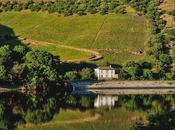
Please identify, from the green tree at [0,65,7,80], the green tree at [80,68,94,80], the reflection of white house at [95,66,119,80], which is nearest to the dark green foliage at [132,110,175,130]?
the green tree at [0,65,7,80]

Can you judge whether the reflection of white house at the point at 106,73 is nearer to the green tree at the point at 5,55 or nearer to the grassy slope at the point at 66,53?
the grassy slope at the point at 66,53

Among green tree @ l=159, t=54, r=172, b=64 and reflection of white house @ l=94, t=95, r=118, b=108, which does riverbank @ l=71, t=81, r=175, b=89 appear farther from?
reflection of white house @ l=94, t=95, r=118, b=108

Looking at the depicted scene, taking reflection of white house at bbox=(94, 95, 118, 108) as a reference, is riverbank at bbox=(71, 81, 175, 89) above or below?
below

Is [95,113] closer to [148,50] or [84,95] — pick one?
[84,95]

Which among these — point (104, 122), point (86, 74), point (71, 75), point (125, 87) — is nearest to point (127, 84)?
point (125, 87)

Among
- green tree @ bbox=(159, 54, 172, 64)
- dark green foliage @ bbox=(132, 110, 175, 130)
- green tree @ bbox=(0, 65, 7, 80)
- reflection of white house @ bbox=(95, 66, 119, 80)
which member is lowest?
reflection of white house @ bbox=(95, 66, 119, 80)

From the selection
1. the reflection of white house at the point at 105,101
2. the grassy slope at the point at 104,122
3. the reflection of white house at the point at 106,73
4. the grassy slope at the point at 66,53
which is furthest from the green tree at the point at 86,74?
the grassy slope at the point at 104,122

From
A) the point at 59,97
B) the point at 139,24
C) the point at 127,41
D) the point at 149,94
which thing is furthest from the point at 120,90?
the point at 139,24
